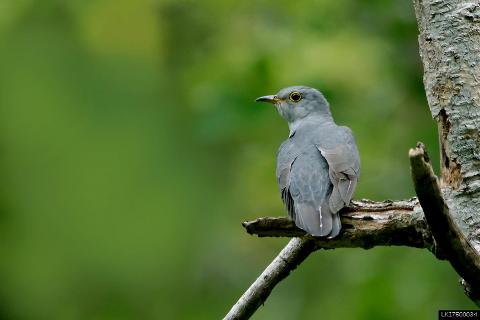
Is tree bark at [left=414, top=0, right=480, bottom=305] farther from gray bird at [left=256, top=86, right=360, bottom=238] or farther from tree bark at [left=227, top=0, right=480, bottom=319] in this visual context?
gray bird at [left=256, top=86, right=360, bottom=238]

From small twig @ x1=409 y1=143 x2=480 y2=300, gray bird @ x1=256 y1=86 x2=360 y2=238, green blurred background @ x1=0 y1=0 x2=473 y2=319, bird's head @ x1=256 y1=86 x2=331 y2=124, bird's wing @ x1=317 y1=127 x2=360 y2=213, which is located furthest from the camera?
green blurred background @ x1=0 y1=0 x2=473 y2=319

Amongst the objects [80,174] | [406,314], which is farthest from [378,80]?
[80,174]

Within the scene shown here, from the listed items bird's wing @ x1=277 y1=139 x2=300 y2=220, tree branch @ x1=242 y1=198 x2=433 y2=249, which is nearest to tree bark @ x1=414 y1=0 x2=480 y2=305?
tree branch @ x1=242 y1=198 x2=433 y2=249

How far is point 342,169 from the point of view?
5453 mm

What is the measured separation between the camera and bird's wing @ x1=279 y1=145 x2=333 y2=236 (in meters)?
4.65

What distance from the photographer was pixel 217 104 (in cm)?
815

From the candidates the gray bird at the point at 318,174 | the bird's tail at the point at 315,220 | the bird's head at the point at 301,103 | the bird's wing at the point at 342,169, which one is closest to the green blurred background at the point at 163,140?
the bird's head at the point at 301,103

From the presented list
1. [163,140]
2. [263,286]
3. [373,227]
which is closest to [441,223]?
[373,227]

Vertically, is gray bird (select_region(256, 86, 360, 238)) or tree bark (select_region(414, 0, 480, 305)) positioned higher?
tree bark (select_region(414, 0, 480, 305))

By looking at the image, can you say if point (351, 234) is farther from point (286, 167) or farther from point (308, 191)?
point (286, 167)

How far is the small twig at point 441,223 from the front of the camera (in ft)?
11.9

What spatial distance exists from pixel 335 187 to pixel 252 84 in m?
3.14

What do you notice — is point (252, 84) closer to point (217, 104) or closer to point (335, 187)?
point (217, 104)

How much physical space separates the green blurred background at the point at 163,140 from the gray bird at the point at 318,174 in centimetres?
167
